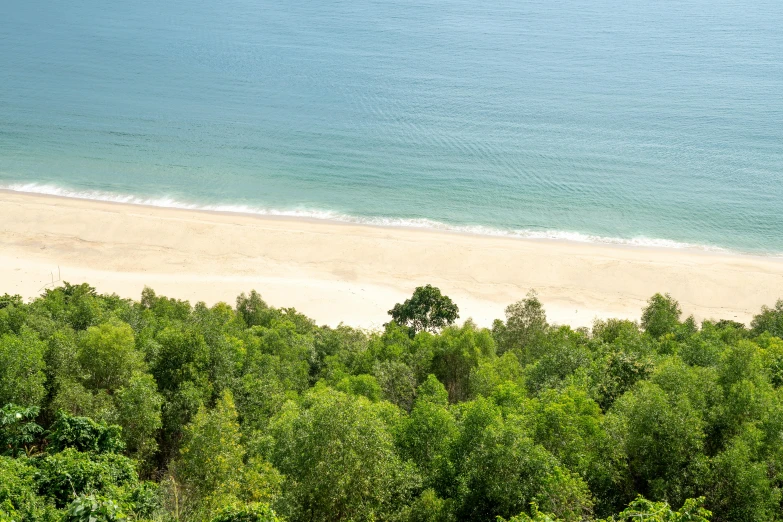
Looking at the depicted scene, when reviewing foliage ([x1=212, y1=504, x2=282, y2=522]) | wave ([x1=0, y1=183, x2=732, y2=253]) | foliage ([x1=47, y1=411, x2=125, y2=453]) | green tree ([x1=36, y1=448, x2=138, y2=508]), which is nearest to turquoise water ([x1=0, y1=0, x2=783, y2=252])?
wave ([x1=0, y1=183, x2=732, y2=253])

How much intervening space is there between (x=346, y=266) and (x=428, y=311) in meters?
16.0

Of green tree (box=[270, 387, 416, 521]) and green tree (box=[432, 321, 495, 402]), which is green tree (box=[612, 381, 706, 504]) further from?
green tree (box=[432, 321, 495, 402])

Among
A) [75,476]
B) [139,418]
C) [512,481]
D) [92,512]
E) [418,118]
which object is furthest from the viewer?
[418,118]

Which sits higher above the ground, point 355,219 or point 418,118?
point 418,118

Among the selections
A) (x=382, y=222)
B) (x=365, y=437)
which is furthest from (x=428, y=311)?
(x=365, y=437)

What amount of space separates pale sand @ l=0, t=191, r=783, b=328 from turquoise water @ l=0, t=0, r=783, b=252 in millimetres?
4501

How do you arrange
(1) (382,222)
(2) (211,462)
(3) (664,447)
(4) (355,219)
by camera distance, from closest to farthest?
(2) (211,462)
(3) (664,447)
(1) (382,222)
(4) (355,219)

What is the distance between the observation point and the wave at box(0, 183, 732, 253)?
6234 cm

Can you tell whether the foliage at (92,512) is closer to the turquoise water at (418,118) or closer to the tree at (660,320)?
the tree at (660,320)

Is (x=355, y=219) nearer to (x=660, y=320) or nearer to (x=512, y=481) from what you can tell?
(x=660, y=320)

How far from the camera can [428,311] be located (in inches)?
1656

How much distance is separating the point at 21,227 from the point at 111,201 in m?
8.99

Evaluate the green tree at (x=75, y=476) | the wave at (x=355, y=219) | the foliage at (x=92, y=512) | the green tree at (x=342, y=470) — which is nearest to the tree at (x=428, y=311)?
the wave at (x=355, y=219)

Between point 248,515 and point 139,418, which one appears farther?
point 139,418
